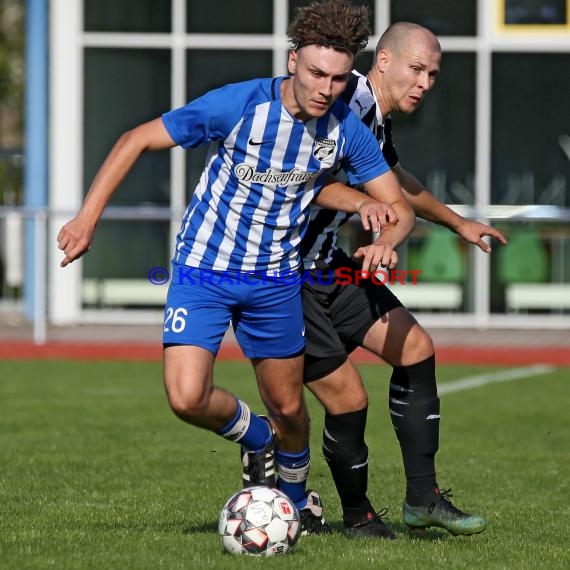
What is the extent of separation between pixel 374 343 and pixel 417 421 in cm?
38

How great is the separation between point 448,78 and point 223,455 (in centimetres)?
1111

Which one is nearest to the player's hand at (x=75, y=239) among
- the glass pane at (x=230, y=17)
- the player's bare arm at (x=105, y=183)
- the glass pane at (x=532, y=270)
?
the player's bare arm at (x=105, y=183)

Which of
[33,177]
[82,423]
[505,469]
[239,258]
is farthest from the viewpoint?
[33,177]

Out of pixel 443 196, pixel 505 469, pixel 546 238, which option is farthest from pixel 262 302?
pixel 443 196

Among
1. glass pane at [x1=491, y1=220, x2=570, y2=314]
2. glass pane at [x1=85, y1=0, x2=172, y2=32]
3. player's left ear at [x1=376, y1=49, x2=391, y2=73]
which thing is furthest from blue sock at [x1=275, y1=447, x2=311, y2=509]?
glass pane at [x1=85, y1=0, x2=172, y2=32]

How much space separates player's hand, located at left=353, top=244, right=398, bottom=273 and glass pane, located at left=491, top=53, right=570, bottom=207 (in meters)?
13.6

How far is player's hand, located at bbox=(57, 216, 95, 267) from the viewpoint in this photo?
5.27 meters

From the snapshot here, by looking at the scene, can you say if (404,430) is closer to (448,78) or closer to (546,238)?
(546,238)

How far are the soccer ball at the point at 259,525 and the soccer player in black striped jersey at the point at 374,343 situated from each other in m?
0.52

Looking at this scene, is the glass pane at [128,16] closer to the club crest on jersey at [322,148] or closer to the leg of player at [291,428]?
the leg of player at [291,428]

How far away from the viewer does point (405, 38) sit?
19.0 feet

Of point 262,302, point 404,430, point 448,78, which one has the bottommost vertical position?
point 404,430

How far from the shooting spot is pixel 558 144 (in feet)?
61.8

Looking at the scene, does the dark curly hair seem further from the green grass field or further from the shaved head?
the green grass field
